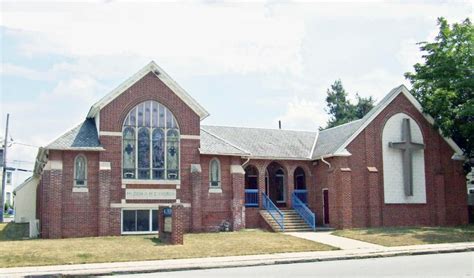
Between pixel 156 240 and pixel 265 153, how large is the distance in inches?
434

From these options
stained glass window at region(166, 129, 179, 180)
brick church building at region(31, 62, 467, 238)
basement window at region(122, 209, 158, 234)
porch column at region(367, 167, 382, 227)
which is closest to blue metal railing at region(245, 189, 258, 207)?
brick church building at region(31, 62, 467, 238)

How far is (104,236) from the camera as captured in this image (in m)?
26.3

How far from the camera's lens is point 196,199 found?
28.5 metres

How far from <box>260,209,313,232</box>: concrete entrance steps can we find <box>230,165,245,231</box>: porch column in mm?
1573

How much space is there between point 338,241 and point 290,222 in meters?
6.32

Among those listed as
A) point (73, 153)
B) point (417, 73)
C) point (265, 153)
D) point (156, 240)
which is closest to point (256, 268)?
point (156, 240)

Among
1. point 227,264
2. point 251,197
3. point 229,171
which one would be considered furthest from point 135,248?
point 251,197

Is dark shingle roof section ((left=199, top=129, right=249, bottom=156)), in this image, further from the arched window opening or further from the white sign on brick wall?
the arched window opening

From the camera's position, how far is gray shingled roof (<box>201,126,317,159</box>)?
109 ft

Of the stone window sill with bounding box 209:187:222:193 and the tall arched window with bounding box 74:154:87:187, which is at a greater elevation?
the tall arched window with bounding box 74:154:87:187

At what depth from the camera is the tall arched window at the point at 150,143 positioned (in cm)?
2788

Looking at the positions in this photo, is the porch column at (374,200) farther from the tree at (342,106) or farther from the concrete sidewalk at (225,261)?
the tree at (342,106)

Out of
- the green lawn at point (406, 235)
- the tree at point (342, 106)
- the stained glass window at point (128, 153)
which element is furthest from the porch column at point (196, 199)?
the tree at point (342, 106)

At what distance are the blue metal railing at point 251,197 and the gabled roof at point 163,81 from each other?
546 cm
